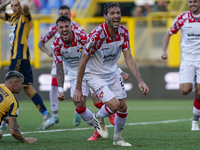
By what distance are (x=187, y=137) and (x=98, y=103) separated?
1.66 meters

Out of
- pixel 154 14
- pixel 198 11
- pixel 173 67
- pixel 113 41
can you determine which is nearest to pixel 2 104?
pixel 113 41

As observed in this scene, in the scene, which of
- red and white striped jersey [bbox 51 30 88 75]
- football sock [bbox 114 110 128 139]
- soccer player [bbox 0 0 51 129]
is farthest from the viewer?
soccer player [bbox 0 0 51 129]

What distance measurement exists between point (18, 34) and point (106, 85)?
9.27 ft

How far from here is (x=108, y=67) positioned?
216 inches

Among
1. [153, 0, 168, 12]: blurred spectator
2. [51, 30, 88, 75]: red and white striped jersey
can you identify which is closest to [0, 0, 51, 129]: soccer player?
[51, 30, 88, 75]: red and white striped jersey

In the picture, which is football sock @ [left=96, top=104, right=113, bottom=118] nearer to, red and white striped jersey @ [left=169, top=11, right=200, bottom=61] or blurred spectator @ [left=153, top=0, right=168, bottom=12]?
red and white striped jersey @ [left=169, top=11, right=200, bottom=61]

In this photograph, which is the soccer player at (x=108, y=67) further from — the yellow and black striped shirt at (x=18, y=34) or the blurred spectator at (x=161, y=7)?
the blurred spectator at (x=161, y=7)

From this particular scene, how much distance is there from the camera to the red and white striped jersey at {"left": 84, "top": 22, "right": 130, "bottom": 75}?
517cm

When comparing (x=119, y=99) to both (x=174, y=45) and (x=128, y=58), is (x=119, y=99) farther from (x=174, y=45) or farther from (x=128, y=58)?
(x=174, y=45)

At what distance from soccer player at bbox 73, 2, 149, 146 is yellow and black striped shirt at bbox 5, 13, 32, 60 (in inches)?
90.5

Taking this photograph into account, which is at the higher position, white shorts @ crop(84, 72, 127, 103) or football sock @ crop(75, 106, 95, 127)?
white shorts @ crop(84, 72, 127, 103)

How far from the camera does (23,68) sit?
7.43 meters

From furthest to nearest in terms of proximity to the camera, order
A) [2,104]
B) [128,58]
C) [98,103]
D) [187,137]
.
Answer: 1. [98,103]
2. [187,137]
3. [128,58]
4. [2,104]

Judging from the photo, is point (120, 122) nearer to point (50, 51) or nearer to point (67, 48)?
point (67, 48)
